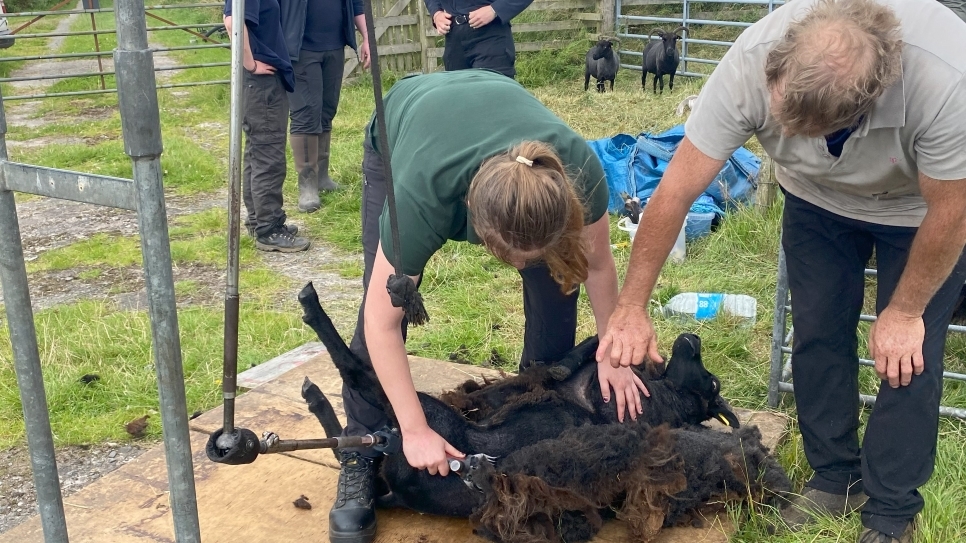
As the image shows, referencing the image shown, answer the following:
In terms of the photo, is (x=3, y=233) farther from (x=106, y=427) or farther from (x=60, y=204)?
(x=60, y=204)

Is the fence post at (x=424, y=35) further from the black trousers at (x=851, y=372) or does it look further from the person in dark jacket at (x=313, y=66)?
the black trousers at (x=851, y=372)

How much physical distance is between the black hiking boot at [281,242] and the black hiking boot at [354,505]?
3230 millimetres

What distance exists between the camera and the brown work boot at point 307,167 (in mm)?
6102

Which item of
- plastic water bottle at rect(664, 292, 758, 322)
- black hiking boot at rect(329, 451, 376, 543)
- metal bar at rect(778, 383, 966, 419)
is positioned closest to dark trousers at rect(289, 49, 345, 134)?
plastic water bottle at rect(664, 292, 758, 322)

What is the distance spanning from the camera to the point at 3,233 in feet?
6.01

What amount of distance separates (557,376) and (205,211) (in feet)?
14.7

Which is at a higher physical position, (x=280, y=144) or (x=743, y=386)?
(x=280, y=144)

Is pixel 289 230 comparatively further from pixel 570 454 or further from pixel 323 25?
pixel 570 454

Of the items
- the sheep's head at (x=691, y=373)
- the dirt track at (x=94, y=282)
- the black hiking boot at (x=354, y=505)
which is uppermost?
the sheep's head at (x=691, y=373)

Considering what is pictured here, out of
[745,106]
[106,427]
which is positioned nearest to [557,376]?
[745,106]

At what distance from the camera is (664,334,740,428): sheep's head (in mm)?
2801

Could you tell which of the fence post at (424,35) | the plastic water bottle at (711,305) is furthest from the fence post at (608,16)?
the plastic water bottle at (711,305)

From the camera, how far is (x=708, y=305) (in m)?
4.33

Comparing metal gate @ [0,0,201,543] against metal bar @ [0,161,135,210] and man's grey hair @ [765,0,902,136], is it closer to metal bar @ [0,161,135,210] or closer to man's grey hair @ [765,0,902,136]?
metal bar @ [0,161,135,210]
